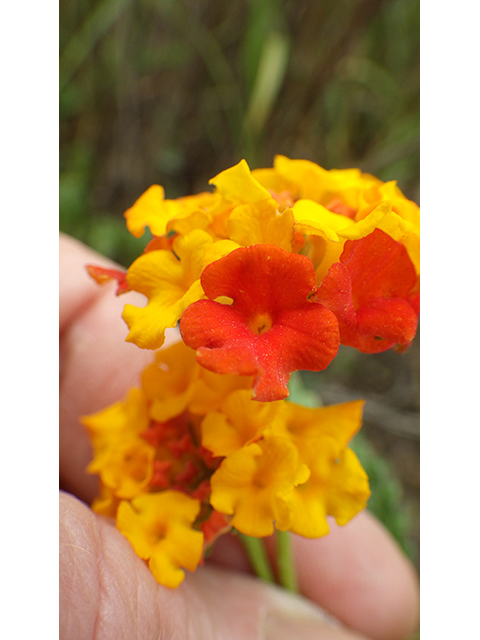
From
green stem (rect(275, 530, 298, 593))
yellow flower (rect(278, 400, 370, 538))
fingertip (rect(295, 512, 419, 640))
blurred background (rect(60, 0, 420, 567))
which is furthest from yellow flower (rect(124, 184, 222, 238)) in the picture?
blurred background (rect(60, 0, 420, 567))

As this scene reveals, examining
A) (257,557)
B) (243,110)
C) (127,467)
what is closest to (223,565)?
(257,557)

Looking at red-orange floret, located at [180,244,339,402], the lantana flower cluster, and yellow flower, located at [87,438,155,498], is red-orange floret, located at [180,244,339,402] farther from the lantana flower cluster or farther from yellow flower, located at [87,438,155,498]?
yellow flower, located at [87,438,155,498]

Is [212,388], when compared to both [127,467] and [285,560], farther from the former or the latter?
[285,560]

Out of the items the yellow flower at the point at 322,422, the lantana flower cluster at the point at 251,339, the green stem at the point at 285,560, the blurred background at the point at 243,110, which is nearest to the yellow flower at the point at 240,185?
the lantana flower cluster at the point at 251,339

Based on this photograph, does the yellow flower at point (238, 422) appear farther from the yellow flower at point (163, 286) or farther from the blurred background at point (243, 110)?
the blurred background at point (243, 110)

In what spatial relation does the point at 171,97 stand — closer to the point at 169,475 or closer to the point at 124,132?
the point at 124,132

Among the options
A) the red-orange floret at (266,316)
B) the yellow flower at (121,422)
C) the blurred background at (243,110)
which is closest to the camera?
the red-orange floret at (266,316)
